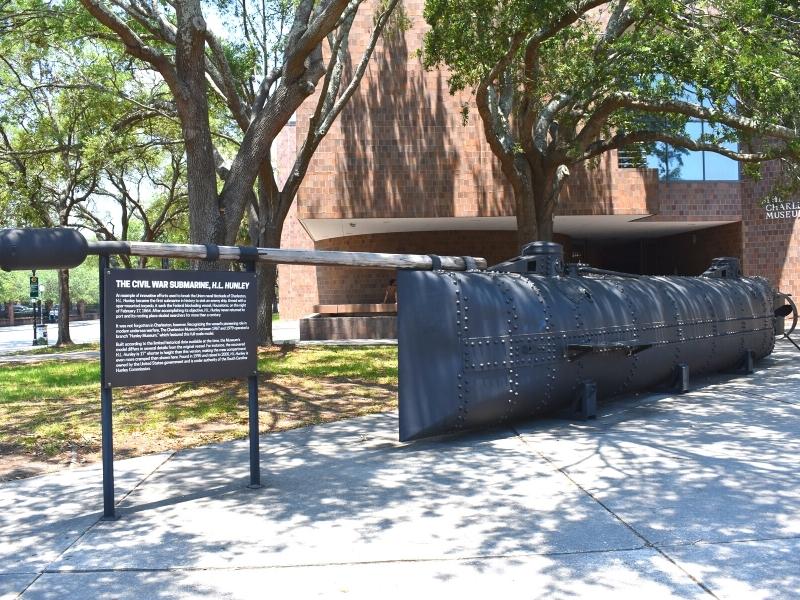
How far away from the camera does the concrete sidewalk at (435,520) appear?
12.8 ft

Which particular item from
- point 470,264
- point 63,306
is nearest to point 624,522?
point 470,264

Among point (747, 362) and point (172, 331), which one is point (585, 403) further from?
point (747, 362)

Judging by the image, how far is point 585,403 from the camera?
8289 mm

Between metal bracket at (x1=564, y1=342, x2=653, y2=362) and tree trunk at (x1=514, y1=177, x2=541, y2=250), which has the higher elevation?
tree trunk at (x1=514, y1=177, x2=541, y2=250)

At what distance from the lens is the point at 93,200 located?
2748cm

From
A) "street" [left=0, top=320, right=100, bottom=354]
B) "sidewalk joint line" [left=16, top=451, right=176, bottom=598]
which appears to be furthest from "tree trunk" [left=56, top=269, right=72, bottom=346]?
"sidewalk joint line" [left=16, top=451, right=176, bottom=598]

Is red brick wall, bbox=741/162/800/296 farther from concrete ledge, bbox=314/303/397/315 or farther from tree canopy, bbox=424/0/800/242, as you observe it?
concrete ledge, bbox=314/303/397/315

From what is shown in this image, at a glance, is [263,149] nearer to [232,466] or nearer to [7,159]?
[232,466]

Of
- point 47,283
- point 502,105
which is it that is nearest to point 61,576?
point 502,105

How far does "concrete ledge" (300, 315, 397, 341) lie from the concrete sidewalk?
14.9 m

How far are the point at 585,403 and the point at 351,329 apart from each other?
589 inches

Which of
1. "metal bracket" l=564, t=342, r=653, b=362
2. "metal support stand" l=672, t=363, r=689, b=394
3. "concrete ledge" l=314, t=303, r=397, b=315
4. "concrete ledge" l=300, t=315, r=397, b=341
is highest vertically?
"concrete ledge" l=314, t=303, r=397, b=315

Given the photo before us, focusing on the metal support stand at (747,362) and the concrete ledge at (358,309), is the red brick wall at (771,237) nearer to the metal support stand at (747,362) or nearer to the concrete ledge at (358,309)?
the concrete ledge at (358,309)

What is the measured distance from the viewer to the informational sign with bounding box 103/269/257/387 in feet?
16.7
